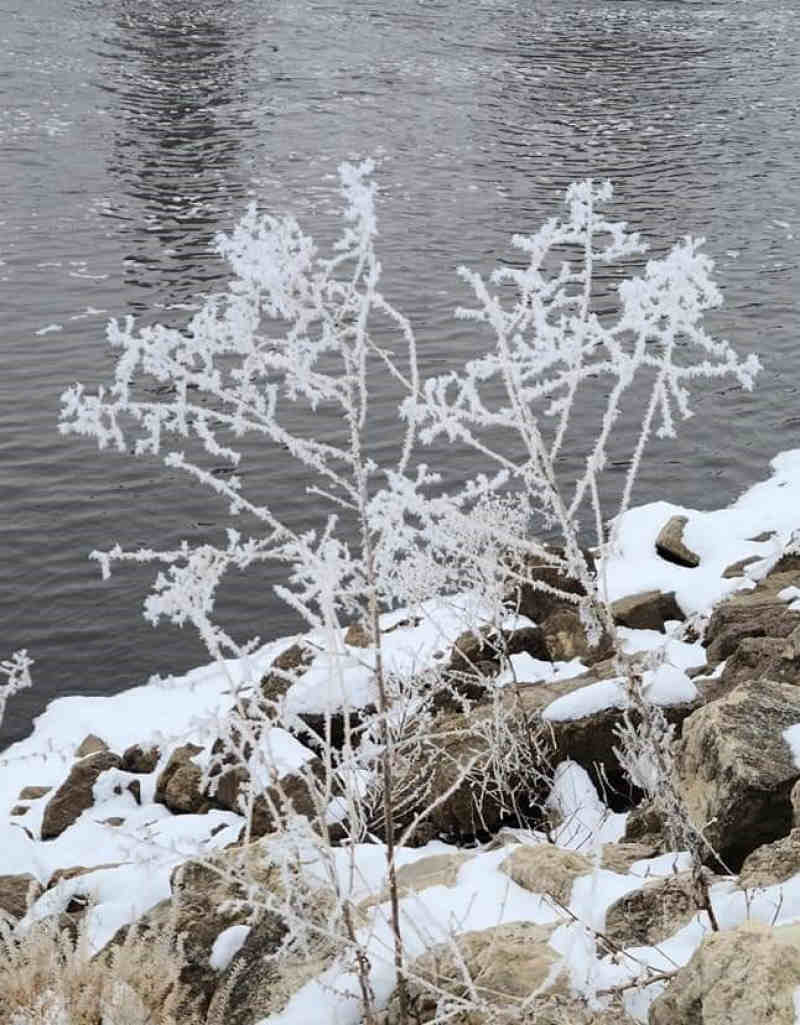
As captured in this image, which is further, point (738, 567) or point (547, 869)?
point (738, 567)

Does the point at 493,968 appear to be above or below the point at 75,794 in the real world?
above

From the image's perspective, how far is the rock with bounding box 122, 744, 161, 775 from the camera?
10.5 meters

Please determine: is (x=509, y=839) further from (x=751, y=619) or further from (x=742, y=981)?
(x=742, y=981)

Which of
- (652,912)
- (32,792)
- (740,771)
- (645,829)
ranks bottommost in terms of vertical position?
(32,792)

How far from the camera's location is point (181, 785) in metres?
9.99

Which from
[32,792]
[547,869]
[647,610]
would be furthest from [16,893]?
[647,610]

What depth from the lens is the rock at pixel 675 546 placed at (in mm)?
13172

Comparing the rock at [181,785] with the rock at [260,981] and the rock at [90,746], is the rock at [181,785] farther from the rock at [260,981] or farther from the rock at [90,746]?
the rock at [260,981]

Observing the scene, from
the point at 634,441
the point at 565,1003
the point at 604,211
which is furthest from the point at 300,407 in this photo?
the point at 565,1003

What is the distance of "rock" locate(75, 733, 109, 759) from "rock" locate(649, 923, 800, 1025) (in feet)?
27.6

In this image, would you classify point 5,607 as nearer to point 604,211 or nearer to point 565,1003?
point 565,1003

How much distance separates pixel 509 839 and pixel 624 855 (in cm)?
131

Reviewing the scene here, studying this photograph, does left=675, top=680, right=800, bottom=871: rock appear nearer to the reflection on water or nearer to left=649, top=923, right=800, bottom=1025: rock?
left=649, top=923, right=800, bottom=1025: rock

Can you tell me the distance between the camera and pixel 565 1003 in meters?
4.31
